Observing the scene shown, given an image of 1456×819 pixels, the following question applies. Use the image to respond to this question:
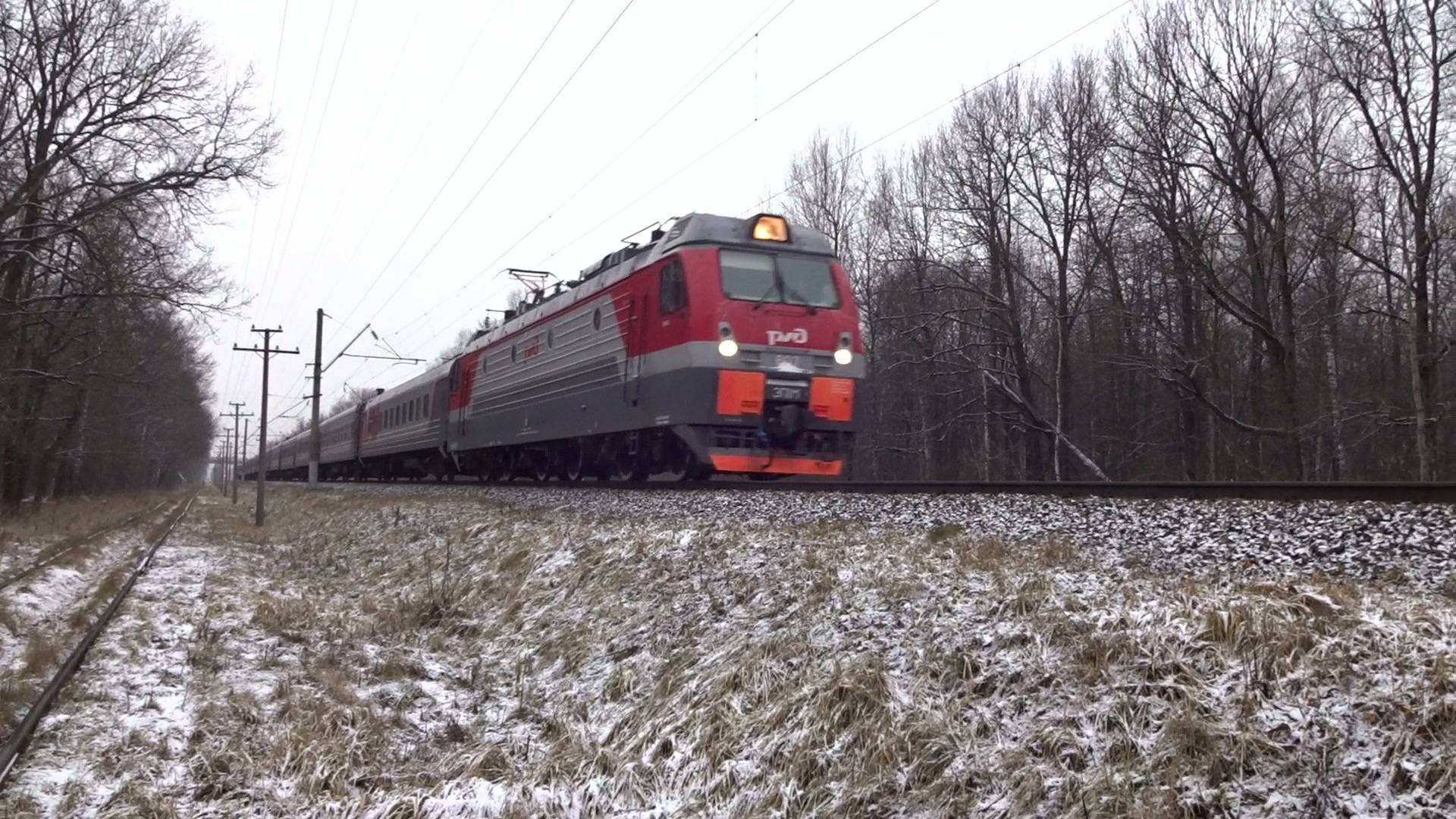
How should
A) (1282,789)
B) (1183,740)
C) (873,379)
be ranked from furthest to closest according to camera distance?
(873,379), (1183,740), (1282,789)

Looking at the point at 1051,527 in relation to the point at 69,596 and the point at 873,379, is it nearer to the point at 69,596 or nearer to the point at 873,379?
the point at 69,596

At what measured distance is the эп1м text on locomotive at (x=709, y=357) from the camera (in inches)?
472

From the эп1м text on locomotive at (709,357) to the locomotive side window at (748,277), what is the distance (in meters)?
0.02

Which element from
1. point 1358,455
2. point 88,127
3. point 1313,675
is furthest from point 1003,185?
point 1313,675

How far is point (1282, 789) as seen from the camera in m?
3.31

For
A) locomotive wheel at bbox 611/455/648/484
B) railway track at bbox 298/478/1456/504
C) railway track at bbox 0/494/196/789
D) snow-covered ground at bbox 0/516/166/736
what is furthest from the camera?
locomotive wheel at bbox 611/455/648/484

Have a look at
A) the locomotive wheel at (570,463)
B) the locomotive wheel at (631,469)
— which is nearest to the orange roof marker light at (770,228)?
the locomotive wheel at (631,469)

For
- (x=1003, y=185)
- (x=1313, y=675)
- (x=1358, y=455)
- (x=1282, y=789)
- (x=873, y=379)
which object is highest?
(x=1003, y=185)

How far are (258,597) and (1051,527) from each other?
28.3ft

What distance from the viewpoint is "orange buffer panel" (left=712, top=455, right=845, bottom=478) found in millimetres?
12227

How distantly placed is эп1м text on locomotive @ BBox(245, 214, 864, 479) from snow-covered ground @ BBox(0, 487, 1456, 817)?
2.74 m

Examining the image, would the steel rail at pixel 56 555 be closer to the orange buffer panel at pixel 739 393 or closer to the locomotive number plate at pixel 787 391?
the orange buffer panel at pixel 739 393

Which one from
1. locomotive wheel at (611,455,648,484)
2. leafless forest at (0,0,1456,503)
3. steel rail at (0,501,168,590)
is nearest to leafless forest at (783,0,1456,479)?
leafless forest at (0,0,1456,503)

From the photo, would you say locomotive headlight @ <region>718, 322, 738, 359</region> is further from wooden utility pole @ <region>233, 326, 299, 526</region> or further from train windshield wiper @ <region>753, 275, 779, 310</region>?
wooden utility pole @ <region>233, 326, 299, 526</region>
